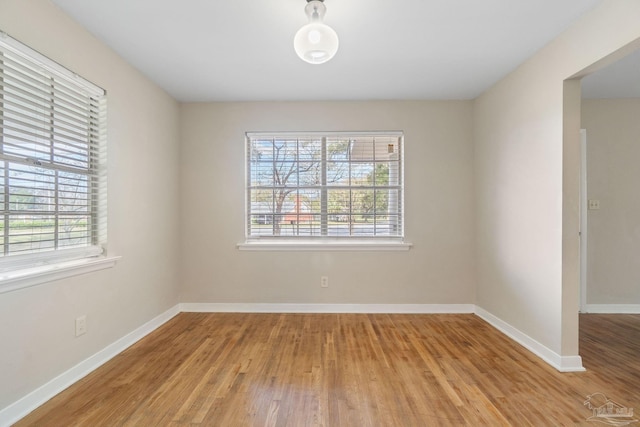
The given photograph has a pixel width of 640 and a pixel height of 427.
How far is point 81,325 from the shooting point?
2.10 metres

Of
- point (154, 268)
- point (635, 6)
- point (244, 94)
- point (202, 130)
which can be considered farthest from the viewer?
point (202, 130)

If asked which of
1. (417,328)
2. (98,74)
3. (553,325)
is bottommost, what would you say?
(417,328)

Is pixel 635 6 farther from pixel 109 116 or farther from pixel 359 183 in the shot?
pixel 109 116

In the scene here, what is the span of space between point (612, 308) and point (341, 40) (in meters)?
4.18

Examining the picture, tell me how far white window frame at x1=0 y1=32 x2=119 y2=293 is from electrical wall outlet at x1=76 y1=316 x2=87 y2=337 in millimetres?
330

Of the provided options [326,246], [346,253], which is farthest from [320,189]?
[346,253]

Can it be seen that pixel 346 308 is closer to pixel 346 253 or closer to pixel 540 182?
pixel 346 253

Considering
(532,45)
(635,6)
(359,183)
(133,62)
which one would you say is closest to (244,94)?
(133,62)

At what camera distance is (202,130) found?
3.53 m

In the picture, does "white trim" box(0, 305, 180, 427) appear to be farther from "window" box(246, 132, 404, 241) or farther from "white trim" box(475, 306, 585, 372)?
"white trim" box(475, 306, 585, 372)

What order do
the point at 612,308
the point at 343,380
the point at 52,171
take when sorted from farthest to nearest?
1. the point at 612,308
2. the point at 343,380
3. the point at 52,171

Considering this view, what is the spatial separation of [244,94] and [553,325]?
3.56 metres

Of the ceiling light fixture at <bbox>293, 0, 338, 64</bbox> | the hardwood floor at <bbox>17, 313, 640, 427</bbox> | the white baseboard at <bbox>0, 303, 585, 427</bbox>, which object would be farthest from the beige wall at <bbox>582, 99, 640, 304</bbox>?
the ceiling light fixture at <bbox>293, 0, 338, 64</bbox>

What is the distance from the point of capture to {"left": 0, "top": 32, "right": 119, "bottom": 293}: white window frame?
5.40ft
